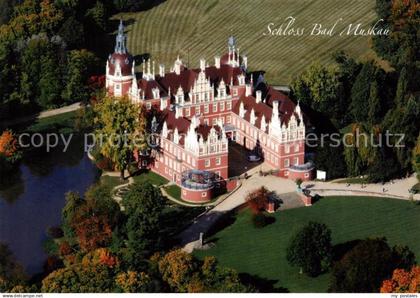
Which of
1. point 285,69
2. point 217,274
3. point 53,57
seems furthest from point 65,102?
point 217,274

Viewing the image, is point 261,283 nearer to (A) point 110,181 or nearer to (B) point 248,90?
(A) point 110,181

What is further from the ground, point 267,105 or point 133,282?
point 267,105

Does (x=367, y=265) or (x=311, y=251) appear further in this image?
(x=311, y=251)

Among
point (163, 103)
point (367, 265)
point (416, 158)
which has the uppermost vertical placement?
point (163, 103)

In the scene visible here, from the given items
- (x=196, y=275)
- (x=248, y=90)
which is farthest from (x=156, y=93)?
(x=196, y=275)

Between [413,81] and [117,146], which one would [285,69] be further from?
[117,146]

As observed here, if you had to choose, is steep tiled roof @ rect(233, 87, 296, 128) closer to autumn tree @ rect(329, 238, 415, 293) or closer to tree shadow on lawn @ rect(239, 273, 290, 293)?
tree shadow on lawn @ rect(239, 273, 290, 293)

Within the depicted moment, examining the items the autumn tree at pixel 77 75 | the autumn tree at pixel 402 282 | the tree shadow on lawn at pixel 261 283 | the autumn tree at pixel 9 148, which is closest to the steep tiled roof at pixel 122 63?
the autumn tree at pixel 77 75
